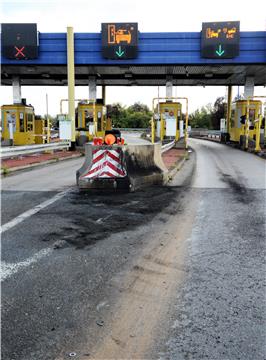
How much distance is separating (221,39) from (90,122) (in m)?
9.33

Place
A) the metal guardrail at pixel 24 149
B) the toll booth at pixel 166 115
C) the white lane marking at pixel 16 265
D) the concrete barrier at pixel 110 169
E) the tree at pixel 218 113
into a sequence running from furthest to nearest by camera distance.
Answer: the tree at pixel 218 113 → the toll booth at pixel 166 115 → the metal guardrail at pixel 24 149 → the concrete barrier at pixel 110 169 → the white lane marking at pixel 16 265

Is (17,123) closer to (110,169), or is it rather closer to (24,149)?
(24,149)

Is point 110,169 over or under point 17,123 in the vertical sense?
under

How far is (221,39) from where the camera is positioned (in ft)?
75.8

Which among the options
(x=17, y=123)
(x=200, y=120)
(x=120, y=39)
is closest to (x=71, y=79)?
(x=120, y=39)

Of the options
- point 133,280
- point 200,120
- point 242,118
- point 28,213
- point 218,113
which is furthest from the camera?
point 200,120

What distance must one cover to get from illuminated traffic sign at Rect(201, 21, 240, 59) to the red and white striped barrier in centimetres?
1685

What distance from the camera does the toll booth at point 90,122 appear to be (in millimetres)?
23272

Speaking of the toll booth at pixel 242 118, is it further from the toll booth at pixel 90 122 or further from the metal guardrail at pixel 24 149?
the metal guardrail at pixel 24 149

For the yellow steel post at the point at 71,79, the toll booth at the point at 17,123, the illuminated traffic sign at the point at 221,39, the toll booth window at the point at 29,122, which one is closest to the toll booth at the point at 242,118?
the illuminated traffic sign at the point at 221,39

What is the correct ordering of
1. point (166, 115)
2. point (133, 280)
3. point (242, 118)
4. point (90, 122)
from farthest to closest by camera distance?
point (242, 118)
point (166, 115)
point (90, 122)
point (133, 280)

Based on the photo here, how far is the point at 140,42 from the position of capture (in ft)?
78.5

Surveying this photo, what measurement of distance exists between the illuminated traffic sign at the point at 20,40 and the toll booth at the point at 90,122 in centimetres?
459

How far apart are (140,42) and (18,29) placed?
7.48m
